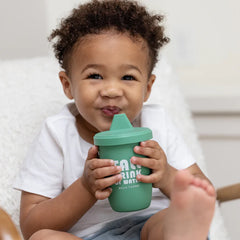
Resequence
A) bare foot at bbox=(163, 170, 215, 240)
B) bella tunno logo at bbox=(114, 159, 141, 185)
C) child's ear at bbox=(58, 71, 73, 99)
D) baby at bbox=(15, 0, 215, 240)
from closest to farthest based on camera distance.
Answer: bare foot at bbox=(163, 170, 215, 240) → bella tunno logo at bbox=(114, 159, 141, 185) → baby at bbox=(15, 0, 215, 240) → child's ear at bbox=(58, 71, 73, 99)

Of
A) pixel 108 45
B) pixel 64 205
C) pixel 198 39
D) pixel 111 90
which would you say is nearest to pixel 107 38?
pixel 108 45

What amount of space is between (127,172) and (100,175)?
51mm

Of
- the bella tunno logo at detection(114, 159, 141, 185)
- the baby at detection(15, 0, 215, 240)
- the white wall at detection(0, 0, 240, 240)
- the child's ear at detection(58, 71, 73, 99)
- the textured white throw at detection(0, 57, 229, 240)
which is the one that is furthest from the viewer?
the white wall at detection(0, 0, 240, 240)

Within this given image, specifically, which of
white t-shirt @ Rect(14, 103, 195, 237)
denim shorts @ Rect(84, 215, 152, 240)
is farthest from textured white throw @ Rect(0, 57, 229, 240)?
denim shorts @ Rect(84, 215, 152, 240)

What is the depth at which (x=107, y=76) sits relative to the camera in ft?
3.32

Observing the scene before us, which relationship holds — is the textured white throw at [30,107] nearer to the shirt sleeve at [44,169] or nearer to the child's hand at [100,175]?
the shirt sleeve at [44,169]

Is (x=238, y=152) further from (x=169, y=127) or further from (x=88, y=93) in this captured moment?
(x=88, y=93)

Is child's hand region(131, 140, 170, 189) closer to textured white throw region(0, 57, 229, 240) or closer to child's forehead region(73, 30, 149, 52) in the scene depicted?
child's forehead region(73, 30, 149, 52)

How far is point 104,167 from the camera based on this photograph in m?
0.87

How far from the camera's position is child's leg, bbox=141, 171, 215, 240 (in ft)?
2.50

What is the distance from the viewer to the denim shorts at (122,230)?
1.02 meters

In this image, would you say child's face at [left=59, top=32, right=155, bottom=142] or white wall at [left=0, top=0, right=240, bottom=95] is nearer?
child's face at [left=59, top=32, right=155, bottom=142]

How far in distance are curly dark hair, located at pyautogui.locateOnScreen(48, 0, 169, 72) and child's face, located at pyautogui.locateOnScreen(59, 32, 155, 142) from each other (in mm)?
22

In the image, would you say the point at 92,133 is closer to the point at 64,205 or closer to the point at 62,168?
the point at 62,168
